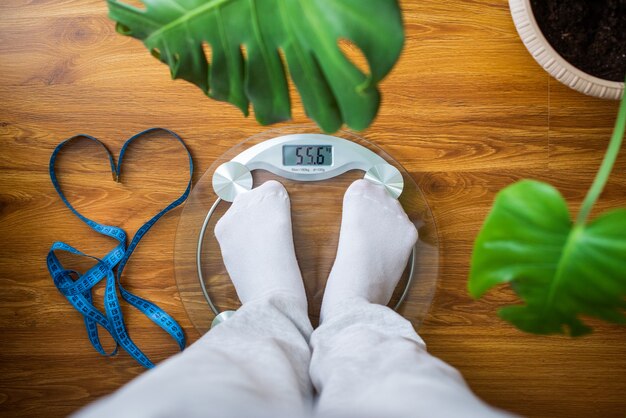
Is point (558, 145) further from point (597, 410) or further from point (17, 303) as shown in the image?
point (17, 303)

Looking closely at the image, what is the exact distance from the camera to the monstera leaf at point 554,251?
446mm

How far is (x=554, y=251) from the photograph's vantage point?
463 millimetres

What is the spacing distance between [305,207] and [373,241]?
4.9 inches

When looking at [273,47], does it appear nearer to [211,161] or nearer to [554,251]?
[554,251]

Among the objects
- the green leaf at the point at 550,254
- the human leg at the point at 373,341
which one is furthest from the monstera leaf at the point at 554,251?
the human leg at the point at 373,341

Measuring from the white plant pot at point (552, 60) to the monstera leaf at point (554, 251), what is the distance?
0.24 meters

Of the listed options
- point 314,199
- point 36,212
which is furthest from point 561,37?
point 36,212

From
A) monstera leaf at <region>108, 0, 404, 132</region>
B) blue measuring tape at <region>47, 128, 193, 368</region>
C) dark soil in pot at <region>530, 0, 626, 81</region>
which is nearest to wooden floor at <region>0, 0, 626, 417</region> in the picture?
blue measuring tape at <region>47, 128, 193, 368</region>

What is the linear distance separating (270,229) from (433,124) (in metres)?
0.31

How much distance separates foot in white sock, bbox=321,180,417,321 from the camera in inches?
34.4

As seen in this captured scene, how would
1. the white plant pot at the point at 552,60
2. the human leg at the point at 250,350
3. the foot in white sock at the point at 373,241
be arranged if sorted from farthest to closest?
the foot in white sock at the point at 373,241 < the white plant pot at the point at 552,60 < the human leg at the point at 250,350

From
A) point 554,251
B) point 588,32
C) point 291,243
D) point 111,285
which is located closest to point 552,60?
point 588,32

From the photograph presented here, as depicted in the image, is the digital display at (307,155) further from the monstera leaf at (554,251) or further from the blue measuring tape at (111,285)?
the monstera leaf at (554,251)

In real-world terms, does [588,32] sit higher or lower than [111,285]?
higher
